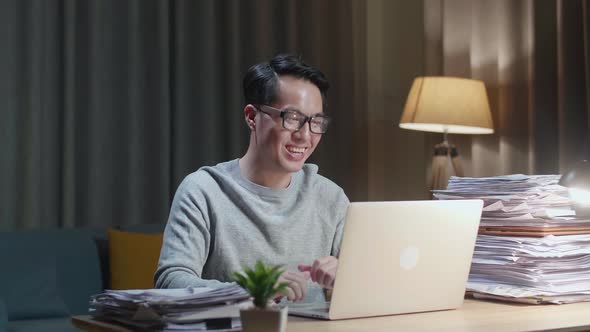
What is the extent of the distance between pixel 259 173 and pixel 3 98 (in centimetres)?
235

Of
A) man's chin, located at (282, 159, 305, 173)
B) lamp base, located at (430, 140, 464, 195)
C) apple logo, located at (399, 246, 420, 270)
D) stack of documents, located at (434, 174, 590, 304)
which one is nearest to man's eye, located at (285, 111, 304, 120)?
man's chin, located at (282, 159, 305, 173)

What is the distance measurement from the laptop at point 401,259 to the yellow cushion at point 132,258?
6.67 ft

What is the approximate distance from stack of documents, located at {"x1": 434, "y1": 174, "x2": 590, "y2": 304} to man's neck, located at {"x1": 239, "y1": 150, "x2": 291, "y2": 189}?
0.43 meters

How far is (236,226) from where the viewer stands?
1975 millimetres

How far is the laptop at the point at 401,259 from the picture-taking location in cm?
147

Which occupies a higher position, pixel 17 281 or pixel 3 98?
pixel 3 98

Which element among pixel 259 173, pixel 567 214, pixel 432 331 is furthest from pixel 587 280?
pixel 259 173

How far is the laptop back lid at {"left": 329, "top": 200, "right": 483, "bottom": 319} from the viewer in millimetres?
1472

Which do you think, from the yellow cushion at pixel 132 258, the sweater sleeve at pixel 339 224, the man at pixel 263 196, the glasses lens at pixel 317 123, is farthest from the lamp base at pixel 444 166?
the glasses lens at pixel 317 123

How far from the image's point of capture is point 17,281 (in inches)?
133

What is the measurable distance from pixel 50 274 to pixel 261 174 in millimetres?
1749

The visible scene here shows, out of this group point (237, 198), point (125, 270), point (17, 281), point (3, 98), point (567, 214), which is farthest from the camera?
point (3, 98)

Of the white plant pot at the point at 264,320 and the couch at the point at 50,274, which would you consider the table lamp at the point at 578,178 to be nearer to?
the white plant pot at the point at 264,320

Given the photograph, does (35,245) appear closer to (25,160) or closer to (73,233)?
(73,233)
